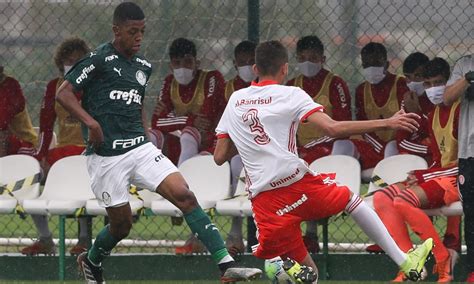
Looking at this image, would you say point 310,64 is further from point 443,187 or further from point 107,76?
point 107,76

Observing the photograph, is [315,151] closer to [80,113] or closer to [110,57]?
[110,57]

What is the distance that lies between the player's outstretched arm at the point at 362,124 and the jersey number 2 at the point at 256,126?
282 millimetres

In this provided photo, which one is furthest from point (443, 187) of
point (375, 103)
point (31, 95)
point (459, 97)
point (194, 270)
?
point (31, 95)

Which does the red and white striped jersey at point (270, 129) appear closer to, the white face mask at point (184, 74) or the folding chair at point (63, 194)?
the folding chair at point (63, 194)

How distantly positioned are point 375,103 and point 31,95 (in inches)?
139

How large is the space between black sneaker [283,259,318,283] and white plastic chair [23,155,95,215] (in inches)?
96.7

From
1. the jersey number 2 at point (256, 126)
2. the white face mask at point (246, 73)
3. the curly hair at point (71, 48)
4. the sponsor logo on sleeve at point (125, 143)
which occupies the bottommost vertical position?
the sponsor logo on sleeve at point (125, 143)

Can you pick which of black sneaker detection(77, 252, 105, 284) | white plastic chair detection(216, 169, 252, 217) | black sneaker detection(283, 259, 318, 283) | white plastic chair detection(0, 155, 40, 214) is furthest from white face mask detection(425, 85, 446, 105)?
white plastic chair detection(0, 155, 40, 214)

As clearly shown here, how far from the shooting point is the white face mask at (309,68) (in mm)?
10469

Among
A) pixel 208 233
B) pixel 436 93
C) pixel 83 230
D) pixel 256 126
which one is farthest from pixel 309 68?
pixel 256 126

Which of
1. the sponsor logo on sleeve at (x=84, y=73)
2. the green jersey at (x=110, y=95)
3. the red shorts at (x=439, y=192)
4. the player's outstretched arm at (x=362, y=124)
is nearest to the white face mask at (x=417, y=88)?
the red shorts at (x=439, y=192)

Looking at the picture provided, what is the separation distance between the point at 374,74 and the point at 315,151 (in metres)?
0.78

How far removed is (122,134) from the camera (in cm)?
849

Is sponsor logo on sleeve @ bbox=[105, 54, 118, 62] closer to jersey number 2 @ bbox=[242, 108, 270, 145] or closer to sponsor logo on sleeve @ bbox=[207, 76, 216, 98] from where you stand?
jersey number 2 @ bbox=[242, 108, 270, 145]
